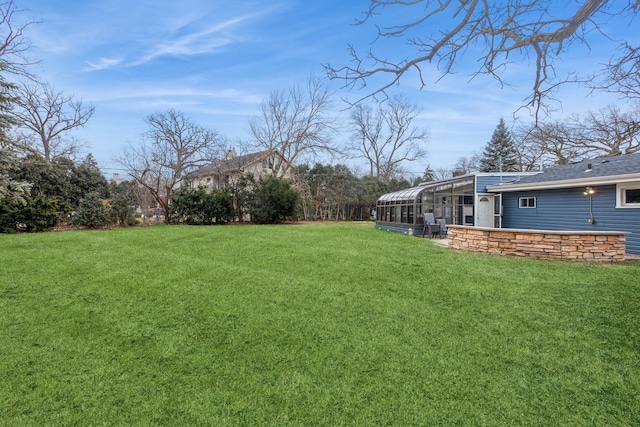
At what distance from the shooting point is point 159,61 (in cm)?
1055

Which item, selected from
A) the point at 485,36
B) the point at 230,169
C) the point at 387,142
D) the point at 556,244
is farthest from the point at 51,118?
the point at 387,142

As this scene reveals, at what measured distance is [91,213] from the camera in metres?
12.5

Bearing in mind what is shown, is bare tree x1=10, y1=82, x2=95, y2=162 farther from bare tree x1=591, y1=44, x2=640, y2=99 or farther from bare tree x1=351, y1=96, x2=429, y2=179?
bare tree x1=591, y1=44, x2=640, y2=99

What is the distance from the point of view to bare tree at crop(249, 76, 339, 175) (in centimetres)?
2172

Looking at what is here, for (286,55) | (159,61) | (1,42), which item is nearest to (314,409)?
(286,55)

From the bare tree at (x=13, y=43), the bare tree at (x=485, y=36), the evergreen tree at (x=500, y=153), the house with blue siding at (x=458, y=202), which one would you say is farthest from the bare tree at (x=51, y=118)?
the evergreen tree at (x=500, y=153)

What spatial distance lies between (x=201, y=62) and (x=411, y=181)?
2452 centimetres

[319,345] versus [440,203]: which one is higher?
[440,203]

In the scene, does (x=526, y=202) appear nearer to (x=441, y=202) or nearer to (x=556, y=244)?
(x=441, y=202)

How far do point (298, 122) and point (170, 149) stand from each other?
8.59m

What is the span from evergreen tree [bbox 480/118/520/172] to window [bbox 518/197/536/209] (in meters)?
16.8

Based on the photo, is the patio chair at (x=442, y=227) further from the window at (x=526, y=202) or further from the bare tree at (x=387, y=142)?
the bare tree at (x=387, y=142)

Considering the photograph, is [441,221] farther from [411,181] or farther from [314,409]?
[411,181]

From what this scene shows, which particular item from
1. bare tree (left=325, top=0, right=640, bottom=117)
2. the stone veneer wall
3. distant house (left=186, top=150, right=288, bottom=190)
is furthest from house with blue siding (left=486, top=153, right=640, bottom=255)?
distant house (left=186, top=150, right=288, bottom=190)
